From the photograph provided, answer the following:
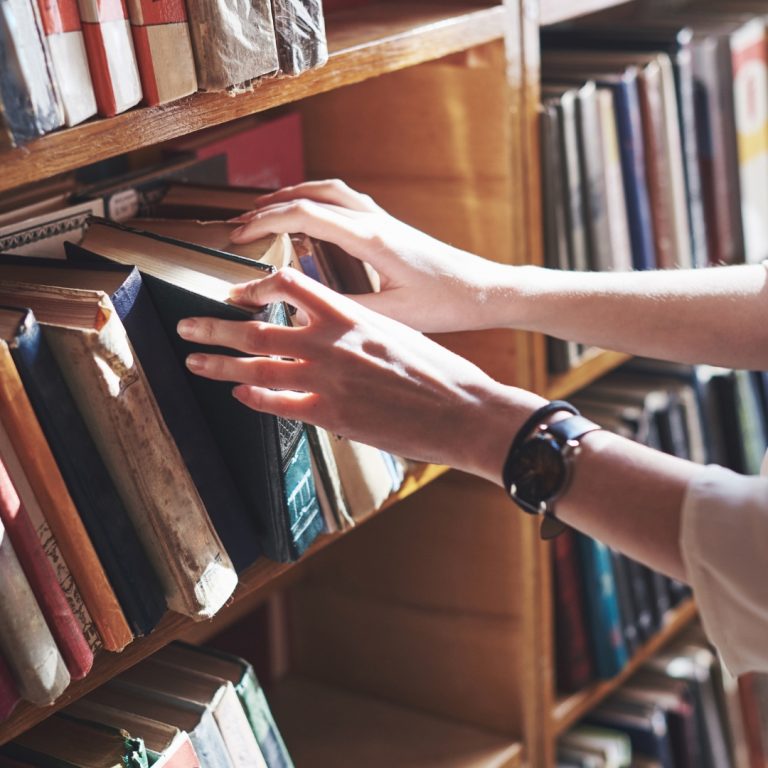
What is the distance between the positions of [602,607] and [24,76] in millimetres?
1087

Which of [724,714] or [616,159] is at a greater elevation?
[616,159]

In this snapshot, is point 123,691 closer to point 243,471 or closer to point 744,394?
point 243,471

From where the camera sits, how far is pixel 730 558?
0.77 metres

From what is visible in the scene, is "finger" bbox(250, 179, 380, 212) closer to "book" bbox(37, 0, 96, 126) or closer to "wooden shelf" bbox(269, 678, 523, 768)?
"book" bbox(37, 0, 96, 126)

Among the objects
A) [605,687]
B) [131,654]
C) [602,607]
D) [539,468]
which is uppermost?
[539,468]

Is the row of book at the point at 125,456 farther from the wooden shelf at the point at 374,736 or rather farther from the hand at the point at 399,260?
the wooden shelf at the point at 374,736

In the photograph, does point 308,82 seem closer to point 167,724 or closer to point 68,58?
point 68,58

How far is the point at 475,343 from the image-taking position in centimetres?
129

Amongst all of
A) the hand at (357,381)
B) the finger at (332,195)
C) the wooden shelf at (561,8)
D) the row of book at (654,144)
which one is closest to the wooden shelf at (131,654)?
the hand at (357,381)

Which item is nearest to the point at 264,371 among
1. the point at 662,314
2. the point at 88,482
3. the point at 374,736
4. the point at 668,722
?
the point at 88,482

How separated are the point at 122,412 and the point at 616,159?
0.83m

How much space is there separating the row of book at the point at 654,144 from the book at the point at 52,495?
69cm

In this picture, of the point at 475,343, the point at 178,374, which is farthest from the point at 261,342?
the point at 475,343

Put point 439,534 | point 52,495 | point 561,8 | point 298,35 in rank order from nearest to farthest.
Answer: point 52,495 → point 298,35 → point 561,8 → point 439,534
